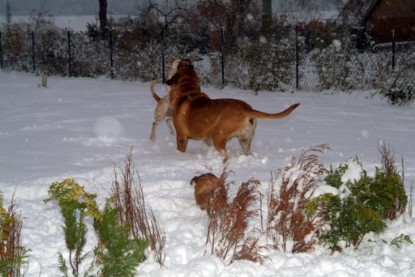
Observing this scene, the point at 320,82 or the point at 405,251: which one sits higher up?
the point at 320,82

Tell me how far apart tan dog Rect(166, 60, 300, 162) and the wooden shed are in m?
19.7

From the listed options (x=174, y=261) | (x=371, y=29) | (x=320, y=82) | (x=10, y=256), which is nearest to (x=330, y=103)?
(x=320, y=82)

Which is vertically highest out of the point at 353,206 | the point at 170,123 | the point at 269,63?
the point at 269,63

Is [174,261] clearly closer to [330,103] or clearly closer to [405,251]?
[405,251]

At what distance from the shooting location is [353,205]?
436 cm

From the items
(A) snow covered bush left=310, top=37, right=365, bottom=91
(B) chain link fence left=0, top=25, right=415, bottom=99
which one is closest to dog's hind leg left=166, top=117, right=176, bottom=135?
(B) chain link fence left=0, top=25, right=415, bottom=99

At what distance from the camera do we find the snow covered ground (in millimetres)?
4172

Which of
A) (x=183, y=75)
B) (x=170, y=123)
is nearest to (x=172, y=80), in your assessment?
(x=183, y=75)

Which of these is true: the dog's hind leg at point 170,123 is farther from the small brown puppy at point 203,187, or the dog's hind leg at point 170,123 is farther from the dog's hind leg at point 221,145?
the small brown puppy at point 203,187

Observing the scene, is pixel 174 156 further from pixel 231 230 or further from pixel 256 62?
pixel 256 62

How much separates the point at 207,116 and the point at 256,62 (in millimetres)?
9190

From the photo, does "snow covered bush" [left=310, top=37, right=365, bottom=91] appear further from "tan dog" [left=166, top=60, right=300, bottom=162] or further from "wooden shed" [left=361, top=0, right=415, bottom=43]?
"wooden shed" [left=361, top=0, right=415, bottom=43]

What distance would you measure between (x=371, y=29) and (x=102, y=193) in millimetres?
23453

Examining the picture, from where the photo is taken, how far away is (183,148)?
7.86m
